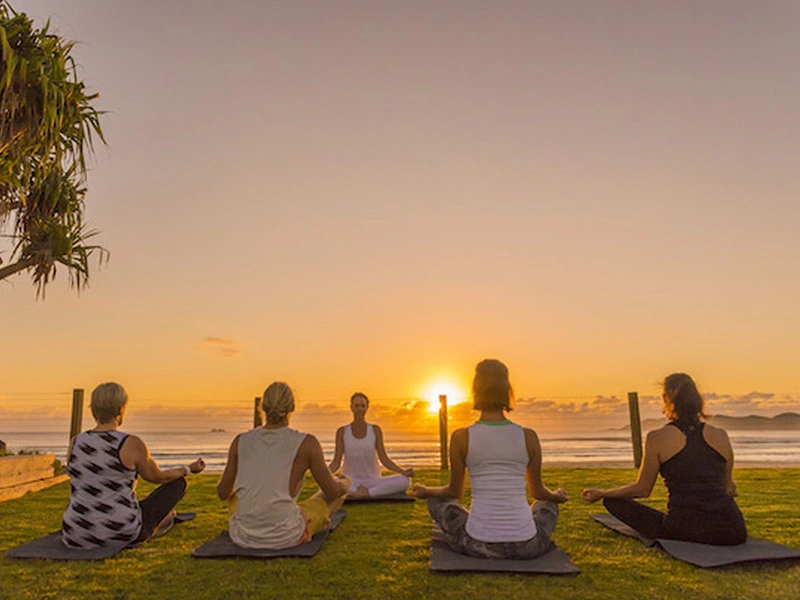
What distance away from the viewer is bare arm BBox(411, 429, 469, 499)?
165 inches

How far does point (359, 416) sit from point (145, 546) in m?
3.20

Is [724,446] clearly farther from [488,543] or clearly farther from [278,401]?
[278,401]

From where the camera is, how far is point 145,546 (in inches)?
197

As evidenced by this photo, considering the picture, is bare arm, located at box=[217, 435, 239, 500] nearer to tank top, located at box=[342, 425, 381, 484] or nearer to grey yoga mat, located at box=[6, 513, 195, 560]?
grey yoga mat, located at box=[6, 513, 195, 560]

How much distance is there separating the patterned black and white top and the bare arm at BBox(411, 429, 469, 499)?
217cm

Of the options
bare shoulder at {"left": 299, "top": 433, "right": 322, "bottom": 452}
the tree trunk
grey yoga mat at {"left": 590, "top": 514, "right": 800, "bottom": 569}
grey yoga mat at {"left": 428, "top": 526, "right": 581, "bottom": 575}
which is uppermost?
the tree trunk

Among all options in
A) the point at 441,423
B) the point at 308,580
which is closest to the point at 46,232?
the point at 441,423

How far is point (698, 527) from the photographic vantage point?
14.9 ft

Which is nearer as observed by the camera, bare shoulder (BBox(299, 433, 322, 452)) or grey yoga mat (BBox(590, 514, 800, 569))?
grey yoga mat (BBox(590, 514, 800, 569))

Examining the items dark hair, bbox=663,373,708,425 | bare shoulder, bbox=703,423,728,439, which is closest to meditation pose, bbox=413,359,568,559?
dark hair, bbox=663,373,708,425

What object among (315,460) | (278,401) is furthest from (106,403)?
(315,460)

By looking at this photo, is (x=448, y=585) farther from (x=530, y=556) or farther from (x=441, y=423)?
(x=441, y=423)

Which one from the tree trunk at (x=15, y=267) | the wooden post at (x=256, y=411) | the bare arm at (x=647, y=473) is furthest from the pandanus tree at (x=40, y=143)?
the bare arm at (x=647, y=473)

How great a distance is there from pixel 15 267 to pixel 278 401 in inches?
292
